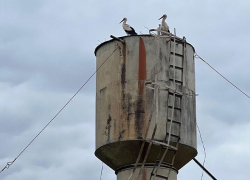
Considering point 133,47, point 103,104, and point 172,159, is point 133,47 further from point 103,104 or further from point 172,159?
point 172,159

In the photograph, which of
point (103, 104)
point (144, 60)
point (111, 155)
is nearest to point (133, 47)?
point (144, 60)

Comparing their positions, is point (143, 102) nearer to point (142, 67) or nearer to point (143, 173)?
point (142, 67)

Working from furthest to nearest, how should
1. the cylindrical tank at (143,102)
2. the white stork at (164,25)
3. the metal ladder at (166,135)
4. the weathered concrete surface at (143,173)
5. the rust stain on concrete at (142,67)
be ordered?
the white stork at (164,25)
the rust stain on concrete at (142,67)
the weathered concrete surface at (143,173)
the cylindrical tank at (143,102)
the metal ladder at (166,135)

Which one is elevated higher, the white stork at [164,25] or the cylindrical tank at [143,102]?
the white stork at [164,25]

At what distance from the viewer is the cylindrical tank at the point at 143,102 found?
21.6m

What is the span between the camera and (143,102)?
21734 mm

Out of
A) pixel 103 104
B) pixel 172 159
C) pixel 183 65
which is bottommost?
pixel 172 159

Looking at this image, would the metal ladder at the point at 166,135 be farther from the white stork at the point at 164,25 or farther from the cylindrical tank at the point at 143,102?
the white stork at the point at 164,25

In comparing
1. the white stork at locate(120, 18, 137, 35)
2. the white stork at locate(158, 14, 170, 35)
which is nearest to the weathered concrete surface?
the white stork at locate(120, 18, 137, 35)

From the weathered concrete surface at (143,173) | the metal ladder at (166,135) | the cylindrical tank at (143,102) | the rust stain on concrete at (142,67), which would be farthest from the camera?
the rust stain on concrete at (142,67)

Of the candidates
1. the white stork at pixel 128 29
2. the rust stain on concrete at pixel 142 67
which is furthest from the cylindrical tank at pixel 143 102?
the white stork at pixel 128 29

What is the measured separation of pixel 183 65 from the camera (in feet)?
74.4

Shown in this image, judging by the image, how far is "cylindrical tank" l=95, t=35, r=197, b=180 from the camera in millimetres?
21578

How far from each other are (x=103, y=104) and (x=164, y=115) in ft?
6.61
